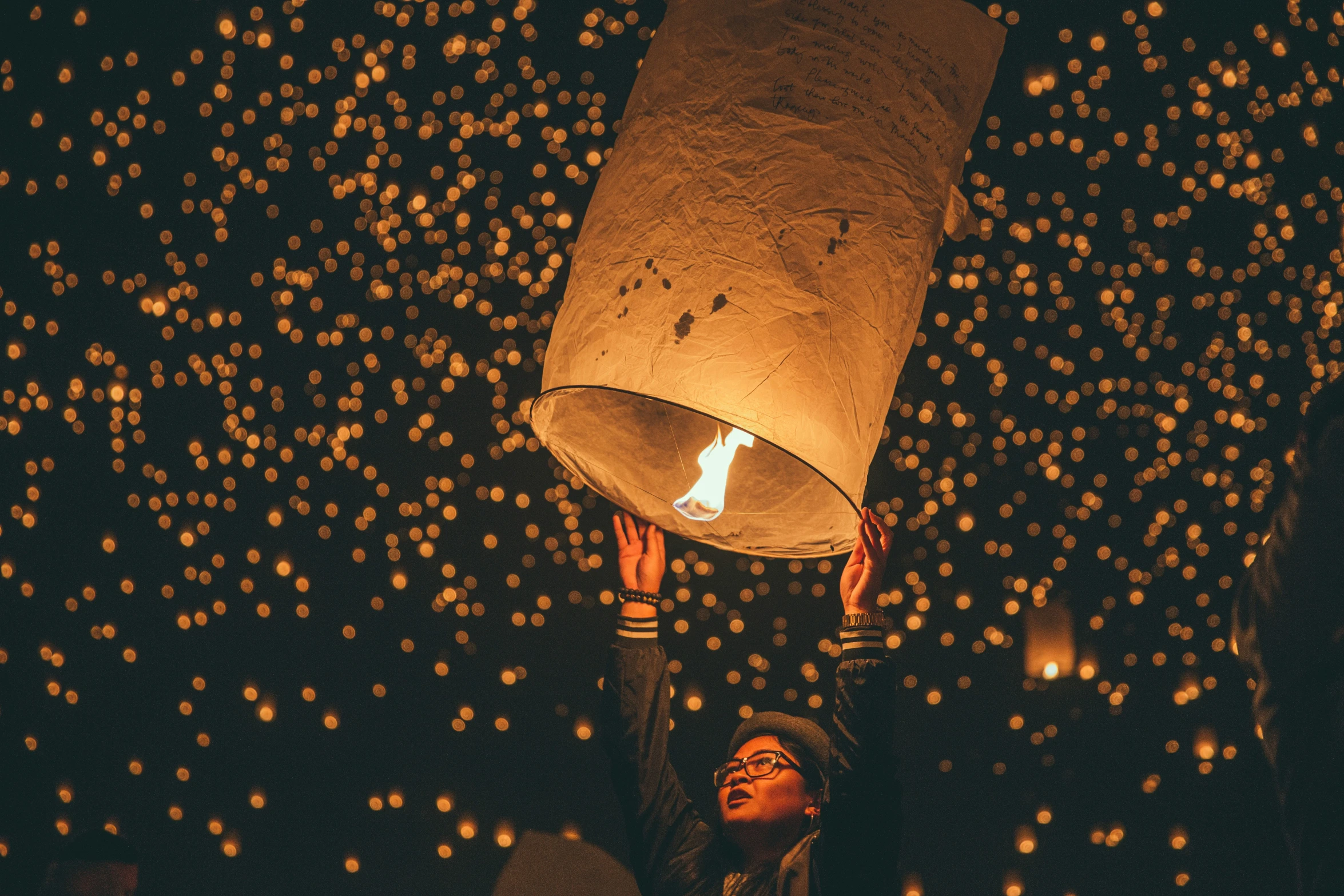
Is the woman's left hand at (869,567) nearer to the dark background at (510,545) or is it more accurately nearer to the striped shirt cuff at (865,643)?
the striped shirt cuff at (865,643)

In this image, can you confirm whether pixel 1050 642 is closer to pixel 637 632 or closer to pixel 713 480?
pixel 637 632

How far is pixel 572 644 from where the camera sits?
1491 mm

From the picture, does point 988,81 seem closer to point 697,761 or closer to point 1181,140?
point 1181,140

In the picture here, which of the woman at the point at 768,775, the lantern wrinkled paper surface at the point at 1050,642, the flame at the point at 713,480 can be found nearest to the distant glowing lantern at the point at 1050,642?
the lantern wrinkled paper surface at the point at 1050,642

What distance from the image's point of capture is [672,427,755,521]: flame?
824 mm

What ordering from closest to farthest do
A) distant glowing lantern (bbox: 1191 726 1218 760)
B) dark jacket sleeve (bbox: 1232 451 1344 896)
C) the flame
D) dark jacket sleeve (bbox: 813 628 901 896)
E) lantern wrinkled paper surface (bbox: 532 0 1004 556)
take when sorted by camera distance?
dark jacket sleeve (bbox: 1232 451 1344 896)
lantern wrinkled paper surface (bbox: 532 0 1004 556)
the flame
dark jacket sleeve (bbox: 813 628 901 896)
distant glowing lantern (bbox: 1191 726 1218 760)

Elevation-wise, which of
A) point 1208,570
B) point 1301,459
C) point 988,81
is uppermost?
point 988,81

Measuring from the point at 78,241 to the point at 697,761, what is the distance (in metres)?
1.59

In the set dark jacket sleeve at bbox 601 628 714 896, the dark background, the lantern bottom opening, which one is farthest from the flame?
the dark background

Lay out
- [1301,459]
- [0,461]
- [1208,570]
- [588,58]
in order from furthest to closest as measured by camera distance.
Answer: [0,461]
[588,58]
[1208,570]
[1301,459]

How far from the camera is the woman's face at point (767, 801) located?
1.16 metres

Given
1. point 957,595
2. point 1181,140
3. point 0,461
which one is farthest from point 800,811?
point 0,461

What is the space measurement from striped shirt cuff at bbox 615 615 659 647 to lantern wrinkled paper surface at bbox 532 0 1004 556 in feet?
1.46

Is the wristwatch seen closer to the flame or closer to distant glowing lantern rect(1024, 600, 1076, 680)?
the flame
